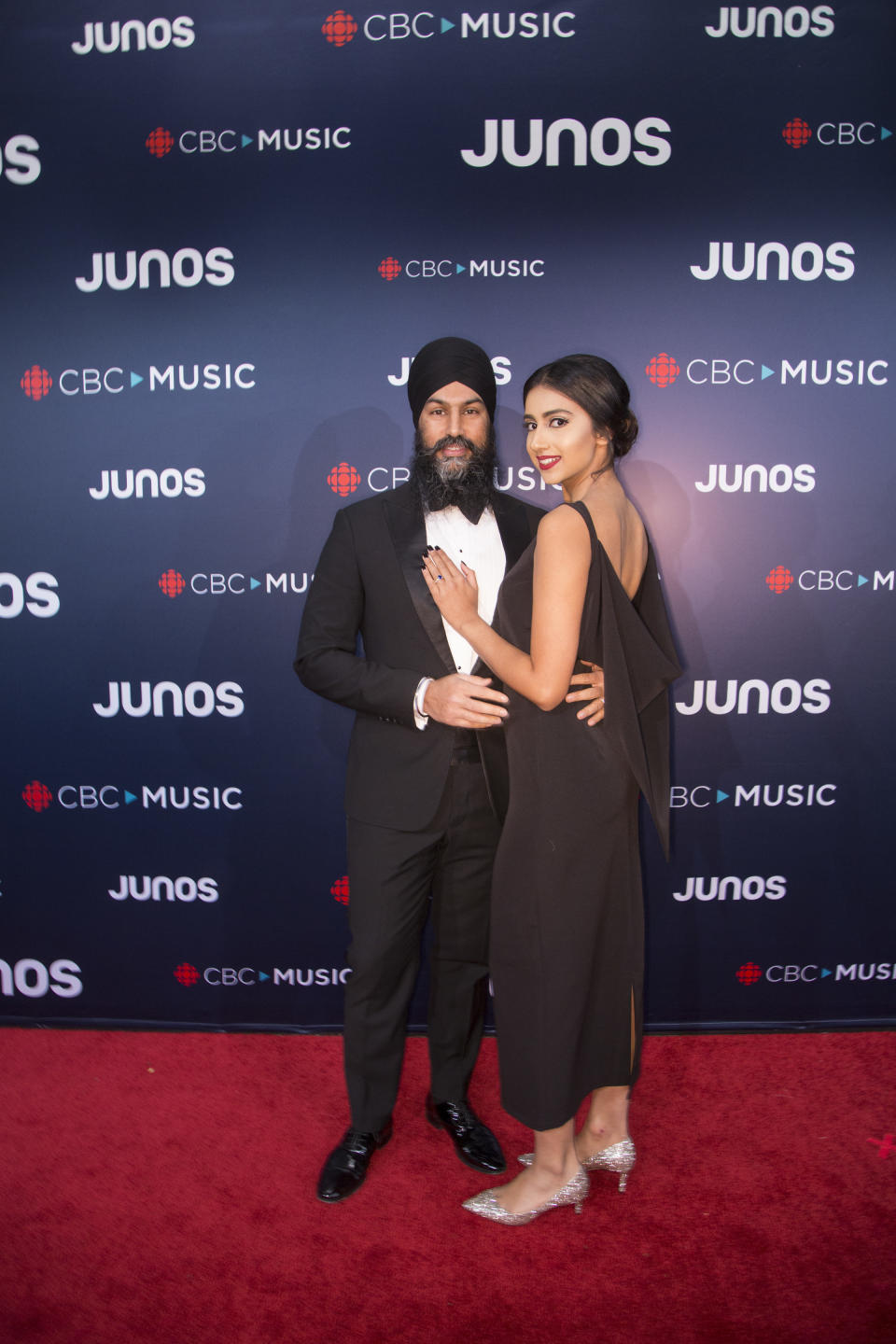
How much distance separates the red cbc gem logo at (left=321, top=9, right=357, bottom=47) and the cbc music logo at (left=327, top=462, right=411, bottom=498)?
1.35 metres

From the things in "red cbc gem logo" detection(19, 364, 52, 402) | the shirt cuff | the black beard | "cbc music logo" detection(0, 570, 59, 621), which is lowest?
the shirt cuff

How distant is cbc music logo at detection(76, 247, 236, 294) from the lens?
2828 millimetres

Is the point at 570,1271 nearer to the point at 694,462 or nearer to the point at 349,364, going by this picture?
the point at 694,462

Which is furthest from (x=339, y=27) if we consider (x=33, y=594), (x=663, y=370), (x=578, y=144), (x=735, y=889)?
(x=735, y=889)

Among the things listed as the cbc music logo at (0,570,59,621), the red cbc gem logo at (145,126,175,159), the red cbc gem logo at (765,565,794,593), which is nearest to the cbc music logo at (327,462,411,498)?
the cbc music logo at (0,570,59,621)

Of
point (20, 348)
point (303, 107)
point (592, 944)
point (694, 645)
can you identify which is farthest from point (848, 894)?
point (20, 348)

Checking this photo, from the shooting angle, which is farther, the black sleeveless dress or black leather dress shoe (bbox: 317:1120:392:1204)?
black leather dress shoe (bbox: 317:1120:392:1204)

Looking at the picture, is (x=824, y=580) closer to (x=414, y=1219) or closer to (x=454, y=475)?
(x=454, y=475)

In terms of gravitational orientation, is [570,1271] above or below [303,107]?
below

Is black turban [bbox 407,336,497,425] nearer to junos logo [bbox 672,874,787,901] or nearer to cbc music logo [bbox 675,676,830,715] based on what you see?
cbc music logo [bbox 675,676,830,715]

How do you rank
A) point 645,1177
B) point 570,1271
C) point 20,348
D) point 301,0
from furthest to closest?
point 20,348 < point 301,0 < point 645,1177 < point 570,1271

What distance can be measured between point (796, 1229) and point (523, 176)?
3194 mm

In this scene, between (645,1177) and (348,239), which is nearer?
(645,1177)

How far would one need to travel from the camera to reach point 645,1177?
7.68 ft
